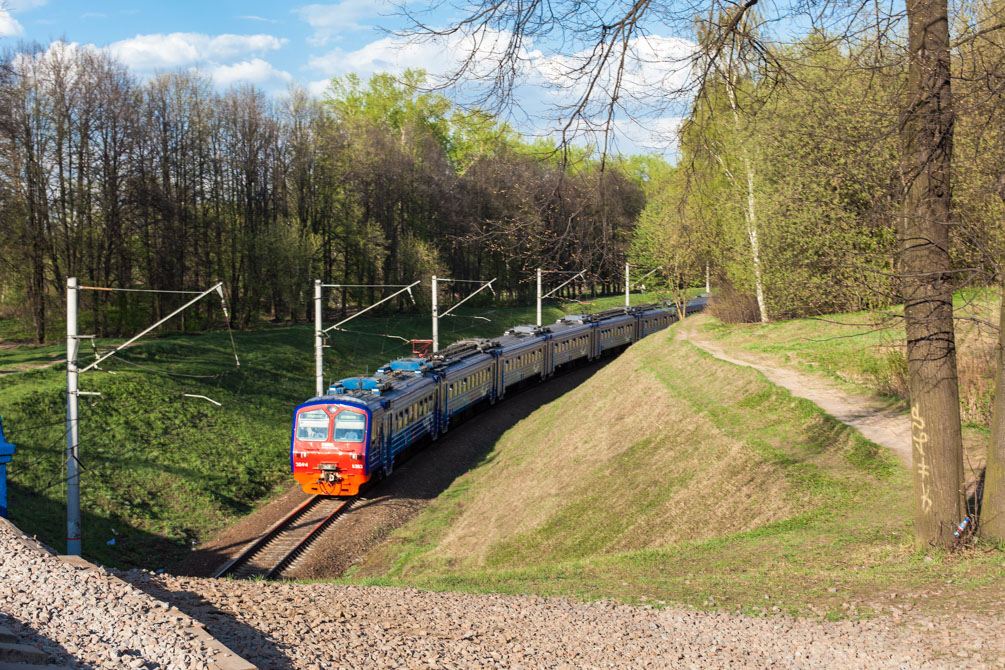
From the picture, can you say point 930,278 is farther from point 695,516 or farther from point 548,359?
point 548,359

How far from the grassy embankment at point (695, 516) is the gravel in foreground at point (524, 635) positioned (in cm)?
66

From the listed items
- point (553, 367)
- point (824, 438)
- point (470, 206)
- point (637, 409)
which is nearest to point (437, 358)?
point (637, 409)

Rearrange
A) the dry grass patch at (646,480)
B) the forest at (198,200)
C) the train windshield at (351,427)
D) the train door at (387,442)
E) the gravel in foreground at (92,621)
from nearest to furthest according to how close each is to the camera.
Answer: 1. the gravel in foreground at (92,621)
2. the dry grass patch at (646,480)
3. the train windshield at (351,427)
4. the train door at (387,442)
5. the forest at (198,200)

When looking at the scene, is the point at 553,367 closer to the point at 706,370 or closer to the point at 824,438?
the point at 706,370

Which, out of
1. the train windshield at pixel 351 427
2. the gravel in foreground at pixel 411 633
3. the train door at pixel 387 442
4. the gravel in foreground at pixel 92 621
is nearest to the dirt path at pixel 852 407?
the gravel in foreground at pixel 411 633

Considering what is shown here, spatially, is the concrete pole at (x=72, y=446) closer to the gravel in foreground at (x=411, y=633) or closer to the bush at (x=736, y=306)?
the gravel in foreground at (x=411, y=633)

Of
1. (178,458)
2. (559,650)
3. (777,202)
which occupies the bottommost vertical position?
(178,458)

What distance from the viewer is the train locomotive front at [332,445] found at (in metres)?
19.3

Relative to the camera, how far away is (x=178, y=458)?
22.3 metres

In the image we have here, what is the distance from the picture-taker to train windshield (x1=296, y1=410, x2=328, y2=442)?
1964 cm

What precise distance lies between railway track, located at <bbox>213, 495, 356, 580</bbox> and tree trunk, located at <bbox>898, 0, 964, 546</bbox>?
12010 mm

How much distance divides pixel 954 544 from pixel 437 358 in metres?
19.2

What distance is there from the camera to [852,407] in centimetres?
1636

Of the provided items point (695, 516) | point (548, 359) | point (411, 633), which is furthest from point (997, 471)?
point (548, 359)
